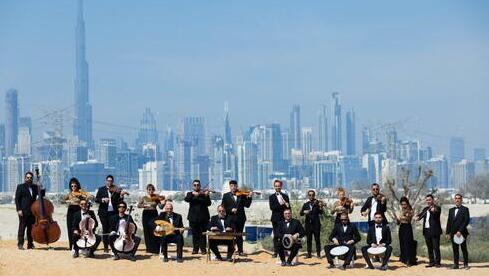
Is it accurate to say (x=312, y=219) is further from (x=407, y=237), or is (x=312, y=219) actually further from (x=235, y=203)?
(x=407, y=237)

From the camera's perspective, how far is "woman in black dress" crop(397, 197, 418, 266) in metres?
20.8

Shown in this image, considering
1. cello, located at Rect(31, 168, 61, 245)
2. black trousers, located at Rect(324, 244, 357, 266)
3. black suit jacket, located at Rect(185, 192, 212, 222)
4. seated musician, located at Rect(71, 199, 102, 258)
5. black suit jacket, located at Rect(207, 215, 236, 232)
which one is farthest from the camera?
black suit jacket, located at Rect(185, 192, 212, 222)

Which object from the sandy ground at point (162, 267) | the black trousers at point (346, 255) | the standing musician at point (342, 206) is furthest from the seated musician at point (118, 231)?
the standing musician at point (342, 206)

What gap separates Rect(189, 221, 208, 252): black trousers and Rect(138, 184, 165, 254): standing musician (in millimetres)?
798

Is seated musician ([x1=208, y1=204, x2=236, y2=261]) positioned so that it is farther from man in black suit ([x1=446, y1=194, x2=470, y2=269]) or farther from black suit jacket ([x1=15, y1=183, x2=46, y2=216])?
man in black suit ([x1=446, y1=194, x2=470, y2=269])

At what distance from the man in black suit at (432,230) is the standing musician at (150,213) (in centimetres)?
543

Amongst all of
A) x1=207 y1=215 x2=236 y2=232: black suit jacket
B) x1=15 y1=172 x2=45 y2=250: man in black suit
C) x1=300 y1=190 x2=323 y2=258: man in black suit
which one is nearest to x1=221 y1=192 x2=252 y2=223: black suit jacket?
x1=207 y1=215 x2=236 y2=232: black suit jacket

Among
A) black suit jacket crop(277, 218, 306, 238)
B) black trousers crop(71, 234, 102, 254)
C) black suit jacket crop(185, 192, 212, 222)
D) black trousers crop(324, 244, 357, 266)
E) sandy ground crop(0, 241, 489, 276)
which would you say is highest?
black suit jacket crop(185, 192, 212, 222)

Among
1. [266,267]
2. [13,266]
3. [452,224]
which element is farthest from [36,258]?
[452,224]

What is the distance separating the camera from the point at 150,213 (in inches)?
867

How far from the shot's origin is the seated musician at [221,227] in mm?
21141

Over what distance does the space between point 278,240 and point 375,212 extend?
6.67 ft

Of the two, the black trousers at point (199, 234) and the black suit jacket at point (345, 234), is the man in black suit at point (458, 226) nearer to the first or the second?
the black suit jacket at point (345, 234)

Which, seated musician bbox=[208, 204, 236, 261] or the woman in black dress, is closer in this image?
the woman in black dress
